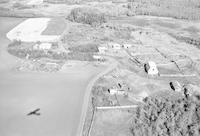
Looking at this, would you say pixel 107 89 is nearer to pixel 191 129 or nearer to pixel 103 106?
pixel 103 106

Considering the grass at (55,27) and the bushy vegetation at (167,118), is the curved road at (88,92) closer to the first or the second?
the bushy vegetation at (167,118)

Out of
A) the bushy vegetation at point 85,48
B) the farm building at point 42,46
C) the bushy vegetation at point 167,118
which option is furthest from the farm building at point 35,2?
the bushy vegetation at point 167,118

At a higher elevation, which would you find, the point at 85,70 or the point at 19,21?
the point at 19,21

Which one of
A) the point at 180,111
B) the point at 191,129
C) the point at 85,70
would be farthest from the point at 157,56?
the point at 191,129

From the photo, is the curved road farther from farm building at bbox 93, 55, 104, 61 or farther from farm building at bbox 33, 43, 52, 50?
farm building at bbox 33, 43, 52, 50

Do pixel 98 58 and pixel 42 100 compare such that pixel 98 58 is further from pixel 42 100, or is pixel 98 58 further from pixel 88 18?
pixel 88 18

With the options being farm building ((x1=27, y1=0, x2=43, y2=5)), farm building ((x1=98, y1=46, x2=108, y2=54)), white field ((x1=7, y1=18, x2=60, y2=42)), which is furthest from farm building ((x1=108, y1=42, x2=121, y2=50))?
farm building ((x1=27, y1=0, x2=43, y2=5))
